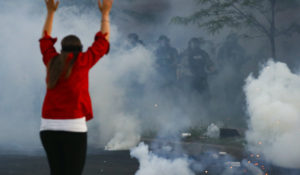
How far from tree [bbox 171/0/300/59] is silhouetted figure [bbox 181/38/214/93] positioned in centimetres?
258

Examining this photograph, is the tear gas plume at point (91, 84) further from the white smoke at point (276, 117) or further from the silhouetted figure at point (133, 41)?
the white smoke at point (276, 117)

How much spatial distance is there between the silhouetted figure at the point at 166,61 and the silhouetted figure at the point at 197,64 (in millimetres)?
495

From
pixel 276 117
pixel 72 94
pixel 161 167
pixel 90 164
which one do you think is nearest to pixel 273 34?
pixel 276 117

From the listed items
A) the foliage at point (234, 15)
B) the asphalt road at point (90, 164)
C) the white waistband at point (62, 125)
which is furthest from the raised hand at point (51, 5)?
the foliage at point (234, 15)

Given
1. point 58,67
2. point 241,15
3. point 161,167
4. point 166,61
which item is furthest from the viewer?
point 241,15

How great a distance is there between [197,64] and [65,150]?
1337cm

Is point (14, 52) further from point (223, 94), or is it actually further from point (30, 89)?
point (223, 94)

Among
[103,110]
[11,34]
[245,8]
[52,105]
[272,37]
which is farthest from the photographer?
[245,8]

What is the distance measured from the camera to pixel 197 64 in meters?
15.3

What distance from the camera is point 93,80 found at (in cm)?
1266

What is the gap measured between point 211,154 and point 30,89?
28.4 ft

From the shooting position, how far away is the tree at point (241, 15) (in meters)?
17.2

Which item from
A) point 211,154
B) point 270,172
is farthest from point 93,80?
point 270,172

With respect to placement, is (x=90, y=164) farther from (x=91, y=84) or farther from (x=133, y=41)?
(x=133, y=41)
